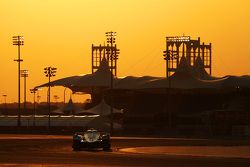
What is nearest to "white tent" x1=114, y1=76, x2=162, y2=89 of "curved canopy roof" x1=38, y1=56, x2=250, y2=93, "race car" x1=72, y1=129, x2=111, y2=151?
"curved canopy roof" x1=38, y1=56, x2=250, y2=93

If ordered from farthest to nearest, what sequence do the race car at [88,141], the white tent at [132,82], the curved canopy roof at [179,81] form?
the white tent at [132,82], the curved canopy roof at [179,81], the race car at [88,141]

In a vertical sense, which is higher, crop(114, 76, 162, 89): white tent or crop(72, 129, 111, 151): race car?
crop(114, 76, 162, 89): white tent

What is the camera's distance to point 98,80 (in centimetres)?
19825

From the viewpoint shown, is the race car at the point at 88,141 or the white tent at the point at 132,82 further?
the white tent at the point at 132,82

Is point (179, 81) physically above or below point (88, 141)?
above

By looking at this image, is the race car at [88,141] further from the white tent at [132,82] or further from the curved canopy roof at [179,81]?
the white tent at [132,82]

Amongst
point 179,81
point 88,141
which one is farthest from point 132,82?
point 88,141

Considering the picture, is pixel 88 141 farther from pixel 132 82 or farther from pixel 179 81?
pixel 132 82

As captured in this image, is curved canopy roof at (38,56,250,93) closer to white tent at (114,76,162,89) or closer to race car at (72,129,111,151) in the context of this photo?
white tent at (114,76,162,89)

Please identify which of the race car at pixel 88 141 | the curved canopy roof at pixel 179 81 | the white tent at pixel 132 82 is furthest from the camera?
the white tent at pixel 132 82

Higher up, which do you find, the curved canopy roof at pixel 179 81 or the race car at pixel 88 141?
the curved canopy roof at pixel 179 81

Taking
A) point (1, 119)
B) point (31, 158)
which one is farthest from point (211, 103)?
point (31, 158)

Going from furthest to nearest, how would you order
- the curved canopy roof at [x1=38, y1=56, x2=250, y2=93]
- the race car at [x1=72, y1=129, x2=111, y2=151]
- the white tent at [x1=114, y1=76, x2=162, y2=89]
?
the white tent at [x1=114, y1=76, x2=162, y2=89] < the curved canopy roof at [x1=38, y1=56, x2=250, y2=93] < the race car at [x1=72, y1=129, x2=111, y2=151]

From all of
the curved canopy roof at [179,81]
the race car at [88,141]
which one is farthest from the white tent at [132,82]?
the race car at [88,141]
